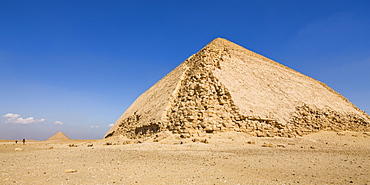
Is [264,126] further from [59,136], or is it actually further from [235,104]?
[59,136]

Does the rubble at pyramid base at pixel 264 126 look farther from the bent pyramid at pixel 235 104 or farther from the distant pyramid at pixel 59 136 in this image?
the distant pyramid at pixel 59 136

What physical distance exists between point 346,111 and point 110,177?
2649cm

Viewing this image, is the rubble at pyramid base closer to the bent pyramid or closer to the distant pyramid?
the bent pyramid

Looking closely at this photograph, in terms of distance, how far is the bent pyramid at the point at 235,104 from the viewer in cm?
1526

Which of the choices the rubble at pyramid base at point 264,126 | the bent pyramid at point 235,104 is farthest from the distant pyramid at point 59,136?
the bent pyramid at point 235,104

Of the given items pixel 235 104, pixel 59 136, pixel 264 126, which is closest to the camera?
pixel 264 126

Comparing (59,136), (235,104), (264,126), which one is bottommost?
(59,136)

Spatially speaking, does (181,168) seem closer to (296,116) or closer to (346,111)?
(296,116)

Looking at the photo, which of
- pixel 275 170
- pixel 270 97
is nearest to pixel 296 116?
pixel 270 97

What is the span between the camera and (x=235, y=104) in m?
15.9

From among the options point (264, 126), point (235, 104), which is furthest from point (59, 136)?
point (264, 126)

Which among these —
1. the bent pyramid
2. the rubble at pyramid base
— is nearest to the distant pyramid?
the rubble at pyramid base

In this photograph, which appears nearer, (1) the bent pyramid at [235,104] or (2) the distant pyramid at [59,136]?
(1) the bent pyramid at [235,104]

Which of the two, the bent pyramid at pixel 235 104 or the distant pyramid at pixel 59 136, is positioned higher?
the bent pyramid at pixel 235 104
